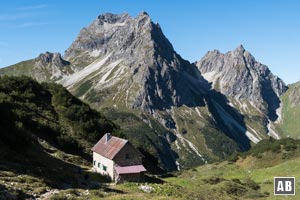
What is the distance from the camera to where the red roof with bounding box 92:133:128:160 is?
55.9 m

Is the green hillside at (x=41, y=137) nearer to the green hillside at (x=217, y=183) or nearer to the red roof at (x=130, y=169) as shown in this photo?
the green hillside at (x=217, y=183)

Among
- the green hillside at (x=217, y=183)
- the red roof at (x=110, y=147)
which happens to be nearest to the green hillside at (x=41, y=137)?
the green hillside at (x=217, y=183)

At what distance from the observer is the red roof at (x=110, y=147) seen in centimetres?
5588

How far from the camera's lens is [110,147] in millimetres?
58781

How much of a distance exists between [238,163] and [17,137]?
7465 cm

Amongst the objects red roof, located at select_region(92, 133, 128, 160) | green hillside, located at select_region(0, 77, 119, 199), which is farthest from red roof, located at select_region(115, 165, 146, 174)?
green hillside, located at select_region(0, 77, 119, 199)

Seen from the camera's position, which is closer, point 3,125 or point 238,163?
point 3,125

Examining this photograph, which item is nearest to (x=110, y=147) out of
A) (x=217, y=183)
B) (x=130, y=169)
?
(x=130, y=169)

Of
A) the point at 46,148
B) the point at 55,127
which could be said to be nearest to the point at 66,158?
the point at 46,148

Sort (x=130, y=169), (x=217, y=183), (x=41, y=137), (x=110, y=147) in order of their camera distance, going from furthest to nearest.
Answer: (x=217, y=183) → (x=41, y=137) → (x=110, y=147) → (x=130, y=169)

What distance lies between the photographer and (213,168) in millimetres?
107062

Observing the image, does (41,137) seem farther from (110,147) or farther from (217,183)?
(217,183)

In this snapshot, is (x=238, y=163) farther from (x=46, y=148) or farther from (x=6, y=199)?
(x=6, y=199)

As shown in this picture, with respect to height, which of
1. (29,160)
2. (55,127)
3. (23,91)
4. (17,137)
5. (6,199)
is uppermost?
(23,91)
